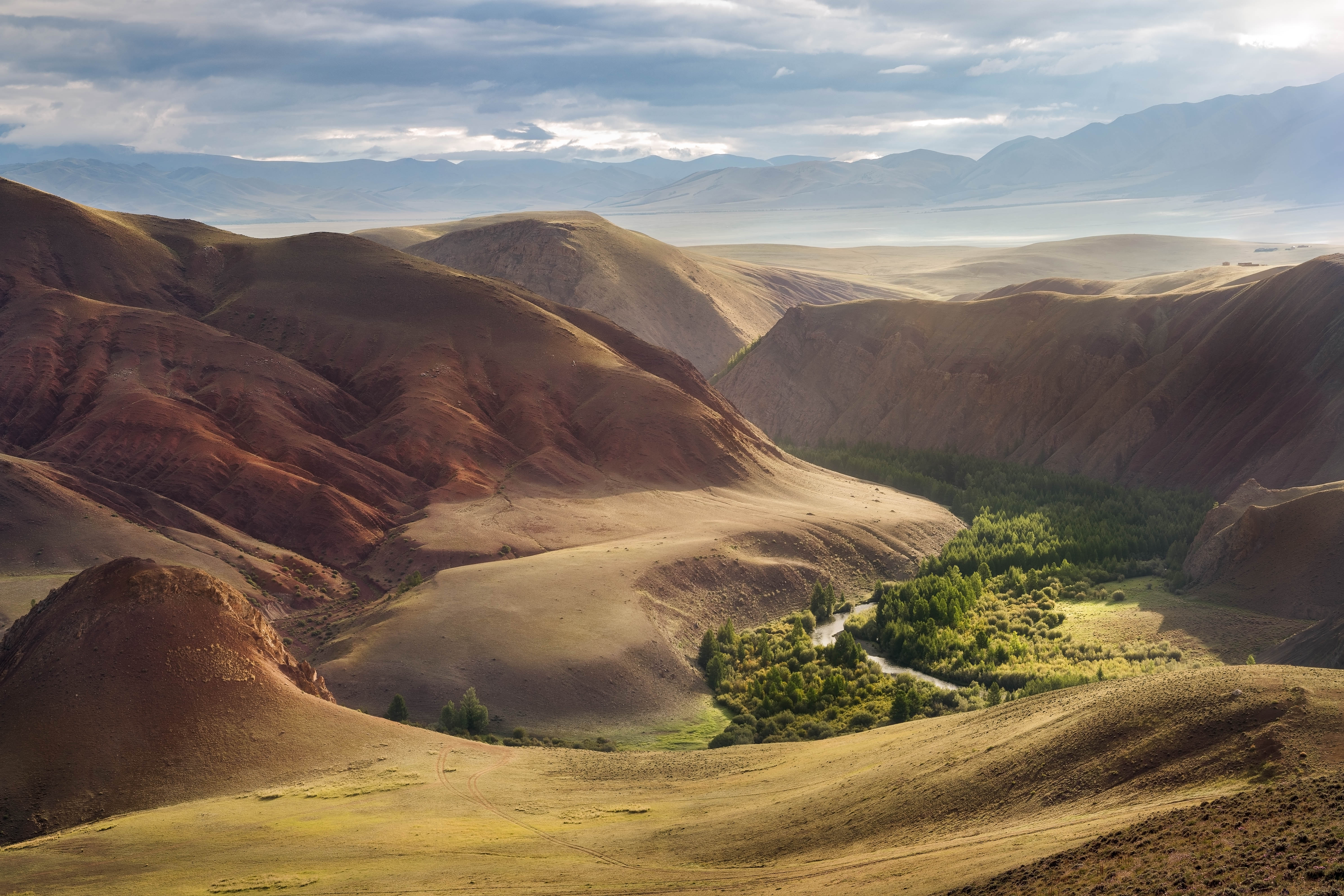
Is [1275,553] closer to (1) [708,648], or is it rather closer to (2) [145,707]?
(1) [708,648]

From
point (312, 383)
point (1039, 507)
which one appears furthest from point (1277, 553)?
point (312, 383)

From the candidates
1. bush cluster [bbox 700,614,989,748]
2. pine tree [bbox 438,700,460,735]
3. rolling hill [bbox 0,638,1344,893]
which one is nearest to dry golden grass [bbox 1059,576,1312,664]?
bush cluster [bbox 700,614,989,748]

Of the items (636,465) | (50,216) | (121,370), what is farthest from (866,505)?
(50,216)

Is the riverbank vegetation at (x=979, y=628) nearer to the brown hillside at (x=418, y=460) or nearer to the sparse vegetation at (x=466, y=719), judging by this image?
the brown hillside at (x=418, y=460)

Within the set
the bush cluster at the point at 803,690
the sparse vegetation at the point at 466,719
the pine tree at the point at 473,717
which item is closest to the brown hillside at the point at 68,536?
the sparse vegetation at the point at 466,719

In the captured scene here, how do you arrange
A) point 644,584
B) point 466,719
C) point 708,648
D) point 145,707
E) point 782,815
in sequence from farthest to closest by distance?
point 644,584, point 708,648, point 466,719, point 145,707, point 782,815

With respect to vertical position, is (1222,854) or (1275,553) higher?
(1222,854)
